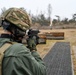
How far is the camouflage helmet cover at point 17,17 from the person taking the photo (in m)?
2.30

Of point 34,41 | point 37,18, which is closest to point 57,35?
point 34,41

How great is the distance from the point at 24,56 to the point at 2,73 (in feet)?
0.69

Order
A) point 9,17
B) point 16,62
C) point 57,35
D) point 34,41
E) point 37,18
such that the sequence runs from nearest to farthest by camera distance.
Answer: point 16,62 < point 9,17 < point 34,41 < point 57,35 < point 37,18

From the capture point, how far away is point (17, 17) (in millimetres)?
2314

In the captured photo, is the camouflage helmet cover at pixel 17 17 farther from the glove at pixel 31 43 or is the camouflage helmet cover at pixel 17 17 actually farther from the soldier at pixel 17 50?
the glove at pixel 31 43

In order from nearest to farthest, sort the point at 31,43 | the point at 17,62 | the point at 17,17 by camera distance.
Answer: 1. the point at 17,62
2. the point at 17,17
3. the point at 31,43

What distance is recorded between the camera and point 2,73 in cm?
202

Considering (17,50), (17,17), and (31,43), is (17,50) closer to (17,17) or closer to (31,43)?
(17,17)

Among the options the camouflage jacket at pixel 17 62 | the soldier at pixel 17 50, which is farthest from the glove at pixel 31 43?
the camouflage jacket at pixel 17 62

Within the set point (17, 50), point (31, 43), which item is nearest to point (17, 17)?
point (17, 50)

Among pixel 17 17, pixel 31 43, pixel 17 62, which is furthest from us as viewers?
pixel 31 43

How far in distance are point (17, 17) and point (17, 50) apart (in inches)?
16.0

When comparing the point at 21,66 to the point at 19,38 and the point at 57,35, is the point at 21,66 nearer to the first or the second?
the point at 19,38

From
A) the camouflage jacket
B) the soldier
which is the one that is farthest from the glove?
the camouflage jacket
